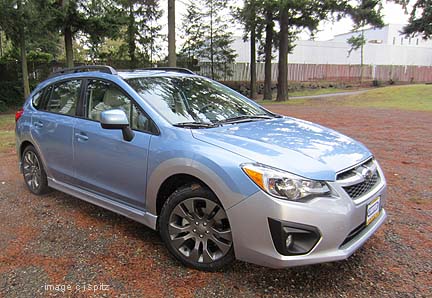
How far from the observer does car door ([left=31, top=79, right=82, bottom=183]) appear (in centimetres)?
420

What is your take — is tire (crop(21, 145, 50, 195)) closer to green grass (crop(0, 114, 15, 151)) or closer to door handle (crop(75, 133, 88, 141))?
door handle (crop(75, 133, 88, 141))

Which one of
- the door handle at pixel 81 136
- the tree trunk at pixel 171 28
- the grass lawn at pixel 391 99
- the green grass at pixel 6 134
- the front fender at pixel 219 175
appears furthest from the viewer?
the grass lawn at pixel 391 99

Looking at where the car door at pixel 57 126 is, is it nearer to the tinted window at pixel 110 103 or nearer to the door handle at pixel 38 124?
the door handle at pixel 38 124

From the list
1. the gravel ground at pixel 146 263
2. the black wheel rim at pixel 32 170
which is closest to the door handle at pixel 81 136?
the gravel ground at pixel 146 263

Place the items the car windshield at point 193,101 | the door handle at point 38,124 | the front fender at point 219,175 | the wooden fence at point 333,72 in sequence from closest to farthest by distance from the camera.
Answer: the front fender at point 219,175 < the car windshield at point 193,101 < the door handle at point 38,124 < the wooden fence at point 333,72

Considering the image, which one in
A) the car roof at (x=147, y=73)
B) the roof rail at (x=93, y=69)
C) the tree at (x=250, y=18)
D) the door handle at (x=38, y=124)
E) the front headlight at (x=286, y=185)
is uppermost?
the tree at (x=250, y=18)

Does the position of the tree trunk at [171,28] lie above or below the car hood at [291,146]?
above

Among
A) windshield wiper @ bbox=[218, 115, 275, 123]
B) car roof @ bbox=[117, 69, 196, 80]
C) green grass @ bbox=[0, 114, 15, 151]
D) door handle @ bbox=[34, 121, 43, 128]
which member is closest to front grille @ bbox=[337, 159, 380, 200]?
windshield wiper @ bbox=[218, 115, 275, 123]

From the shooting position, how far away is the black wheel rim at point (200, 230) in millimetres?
2863

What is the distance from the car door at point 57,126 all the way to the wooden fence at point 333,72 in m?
26.5

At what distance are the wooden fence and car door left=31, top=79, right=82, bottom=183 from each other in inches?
1044

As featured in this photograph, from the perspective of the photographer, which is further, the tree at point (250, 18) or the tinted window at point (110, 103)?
the tree at point (250, 18)

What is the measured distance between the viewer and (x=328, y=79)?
38406mm

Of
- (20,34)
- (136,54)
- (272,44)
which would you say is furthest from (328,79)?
(20,34)
